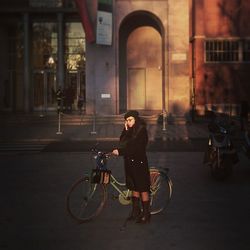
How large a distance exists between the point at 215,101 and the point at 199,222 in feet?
82.4

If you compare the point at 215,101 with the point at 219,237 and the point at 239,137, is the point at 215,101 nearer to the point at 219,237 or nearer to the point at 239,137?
the point at 239,137

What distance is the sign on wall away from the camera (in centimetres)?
3303

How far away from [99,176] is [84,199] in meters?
0.40

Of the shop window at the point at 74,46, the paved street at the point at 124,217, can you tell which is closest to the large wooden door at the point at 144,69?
the shop window at the point at 74,46

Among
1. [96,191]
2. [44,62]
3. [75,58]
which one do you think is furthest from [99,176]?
[44,62]

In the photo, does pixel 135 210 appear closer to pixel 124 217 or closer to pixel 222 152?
pixel 124 217

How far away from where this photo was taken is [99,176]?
25.7ft

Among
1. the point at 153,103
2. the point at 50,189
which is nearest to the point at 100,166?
the point at 50,189

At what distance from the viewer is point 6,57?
3844cm

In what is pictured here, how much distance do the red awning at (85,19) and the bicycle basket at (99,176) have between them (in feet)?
84.4

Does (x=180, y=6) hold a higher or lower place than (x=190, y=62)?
higher

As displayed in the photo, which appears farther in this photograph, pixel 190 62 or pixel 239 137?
pixel 190 62

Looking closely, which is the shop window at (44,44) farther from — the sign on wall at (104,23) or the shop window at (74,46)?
the sign on wall at (104,23)

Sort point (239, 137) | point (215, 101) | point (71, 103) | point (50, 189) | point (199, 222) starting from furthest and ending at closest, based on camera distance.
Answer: point (71, 103) < point (215, 101) < point (239, 137) < point (50, 189) < point (199, 222)
